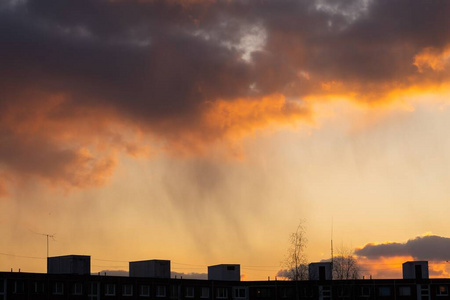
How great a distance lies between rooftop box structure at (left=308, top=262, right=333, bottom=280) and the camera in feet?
440

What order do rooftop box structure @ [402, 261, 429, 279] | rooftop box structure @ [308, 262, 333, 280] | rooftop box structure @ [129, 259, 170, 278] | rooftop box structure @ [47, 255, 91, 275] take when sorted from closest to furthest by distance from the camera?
rooftop box structure @ [47, 255, 91, 275] < rooftop box structure @ [129, 259, 170, 278] < rooftop box structure @ [402, 261, 429, 279] < rooftop box structure @ [308, 262, 333, 280]

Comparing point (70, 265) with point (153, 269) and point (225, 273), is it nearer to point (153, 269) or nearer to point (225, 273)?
point (153, 269)

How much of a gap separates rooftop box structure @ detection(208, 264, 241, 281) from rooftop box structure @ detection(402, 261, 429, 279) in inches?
1188

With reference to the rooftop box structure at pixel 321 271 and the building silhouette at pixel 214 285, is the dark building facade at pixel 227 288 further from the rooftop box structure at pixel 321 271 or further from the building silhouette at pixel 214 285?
the rooftop box structure at pixel 321 271

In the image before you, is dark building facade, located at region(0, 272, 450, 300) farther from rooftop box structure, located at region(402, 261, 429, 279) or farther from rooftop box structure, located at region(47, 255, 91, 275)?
rooftop box structure, located at region(47, 255, 91, 275)

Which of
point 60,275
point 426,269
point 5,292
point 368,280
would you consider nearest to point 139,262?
point 60,275

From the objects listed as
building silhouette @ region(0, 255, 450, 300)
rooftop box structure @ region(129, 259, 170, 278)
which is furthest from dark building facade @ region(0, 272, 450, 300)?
rooftop box structure @ region(129, 259, 170, 278)

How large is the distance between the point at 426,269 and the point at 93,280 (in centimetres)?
5906

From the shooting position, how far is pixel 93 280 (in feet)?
372

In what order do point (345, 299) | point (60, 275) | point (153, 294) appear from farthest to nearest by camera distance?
point (345, 299) < point (153, 294) < point (60, 275)

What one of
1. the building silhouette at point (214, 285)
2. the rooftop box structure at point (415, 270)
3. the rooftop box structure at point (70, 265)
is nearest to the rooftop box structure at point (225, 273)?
the building silhouette at point (214, 285)

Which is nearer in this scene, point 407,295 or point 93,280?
point 93,280

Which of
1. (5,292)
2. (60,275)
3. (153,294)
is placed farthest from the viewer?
(153,294)

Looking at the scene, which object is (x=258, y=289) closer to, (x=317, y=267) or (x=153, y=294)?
(x=317, y=267)
